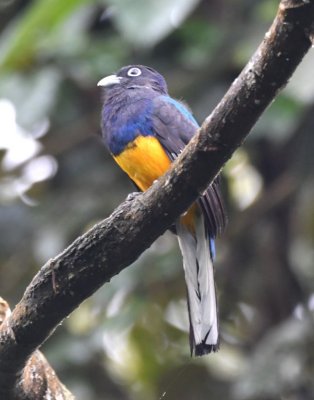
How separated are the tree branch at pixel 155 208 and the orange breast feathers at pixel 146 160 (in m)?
1.20

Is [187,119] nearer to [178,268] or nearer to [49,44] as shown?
[49,44]

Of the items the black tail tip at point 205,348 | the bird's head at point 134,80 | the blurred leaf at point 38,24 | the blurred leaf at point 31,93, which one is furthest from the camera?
the blurred leaf at point 31,93

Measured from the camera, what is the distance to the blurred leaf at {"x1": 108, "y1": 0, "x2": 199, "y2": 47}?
13.7ft

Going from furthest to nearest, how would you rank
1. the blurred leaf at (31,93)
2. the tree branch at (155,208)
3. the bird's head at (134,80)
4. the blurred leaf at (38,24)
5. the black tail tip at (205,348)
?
1. the blurred leaf at (31,93)
2. the bird's head at (134,80)
3. the blurred leaf at (38,24)
4. the black tail tip at (205,348)
5. the tree branch at (155,208)

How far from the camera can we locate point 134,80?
15.9ft

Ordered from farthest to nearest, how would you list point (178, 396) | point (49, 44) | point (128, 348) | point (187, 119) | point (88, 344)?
point (128, 348), point (178, 396), point (88, 344), point (49, 44), point (187, 119)

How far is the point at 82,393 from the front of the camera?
5.40 m

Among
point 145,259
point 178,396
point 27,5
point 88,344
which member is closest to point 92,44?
point 27,5

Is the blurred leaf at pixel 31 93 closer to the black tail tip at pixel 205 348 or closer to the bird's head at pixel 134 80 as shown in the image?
the bird's head at pixel 134 80

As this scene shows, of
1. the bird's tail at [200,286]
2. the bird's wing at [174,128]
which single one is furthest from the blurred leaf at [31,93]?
the bird's tail at [200,286]

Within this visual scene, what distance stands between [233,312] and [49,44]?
2218mm

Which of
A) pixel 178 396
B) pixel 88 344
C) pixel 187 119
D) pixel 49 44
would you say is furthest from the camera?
pixel 178 396

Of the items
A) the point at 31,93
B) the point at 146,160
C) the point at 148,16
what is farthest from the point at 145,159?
the point at 31,93

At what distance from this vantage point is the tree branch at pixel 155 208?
253 cm
